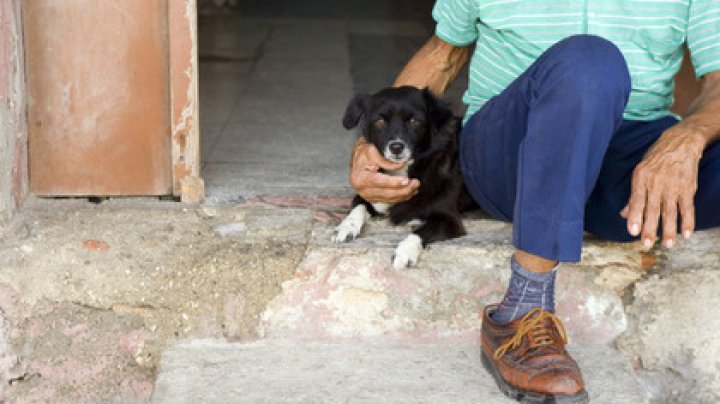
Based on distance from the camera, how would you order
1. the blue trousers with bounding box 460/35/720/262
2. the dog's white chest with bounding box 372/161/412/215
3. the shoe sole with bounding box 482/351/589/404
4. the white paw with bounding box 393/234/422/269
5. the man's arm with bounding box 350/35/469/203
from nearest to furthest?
the blue trousers with bounding box 460/35/720/262 → the shoe sole with bounding box 482/351/589/404 → the white paw with bounding box 393/234/422/269 → the man's arm with bounding box 350/35/469/203 → the dog's white chest with bounding box 372/161/412/215

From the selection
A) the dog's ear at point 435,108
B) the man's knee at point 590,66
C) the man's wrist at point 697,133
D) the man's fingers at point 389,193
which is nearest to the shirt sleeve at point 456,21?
the dog's ear at point 435,108

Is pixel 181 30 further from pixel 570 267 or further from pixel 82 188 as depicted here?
pixel 570 267

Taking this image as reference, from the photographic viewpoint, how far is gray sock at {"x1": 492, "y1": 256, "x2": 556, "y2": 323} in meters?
2.53

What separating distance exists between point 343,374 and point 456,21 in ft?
3.65

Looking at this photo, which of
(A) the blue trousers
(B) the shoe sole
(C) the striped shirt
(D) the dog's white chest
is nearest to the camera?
(A) the blue trousers

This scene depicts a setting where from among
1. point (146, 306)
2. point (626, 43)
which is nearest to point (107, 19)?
point (146, 306)

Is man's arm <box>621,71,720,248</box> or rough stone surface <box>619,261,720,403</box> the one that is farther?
rough stone surface <box>619,261,720,403</box>

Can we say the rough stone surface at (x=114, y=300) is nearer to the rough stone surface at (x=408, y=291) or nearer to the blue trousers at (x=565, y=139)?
the rough stone surface at (x=408, y=291)

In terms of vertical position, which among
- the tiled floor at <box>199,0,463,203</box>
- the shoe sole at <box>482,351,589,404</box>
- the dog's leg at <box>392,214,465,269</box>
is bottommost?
the tiled floor at <box>199,0,463,203</box>

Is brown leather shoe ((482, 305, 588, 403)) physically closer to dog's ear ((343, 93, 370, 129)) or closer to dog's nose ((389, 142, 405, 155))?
dog's nose ((389, 142, 405, 155))

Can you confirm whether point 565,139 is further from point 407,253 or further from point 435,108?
point 435,108

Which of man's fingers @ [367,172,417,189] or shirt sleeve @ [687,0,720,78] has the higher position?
shirt sleeve @ [687,0,720,78]

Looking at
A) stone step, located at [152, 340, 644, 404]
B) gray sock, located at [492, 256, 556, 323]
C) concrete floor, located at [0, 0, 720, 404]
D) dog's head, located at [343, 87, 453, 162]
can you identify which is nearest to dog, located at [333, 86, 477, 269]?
dog's head, located at [343, 87, 453, 162]

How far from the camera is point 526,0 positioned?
9.37 feet
